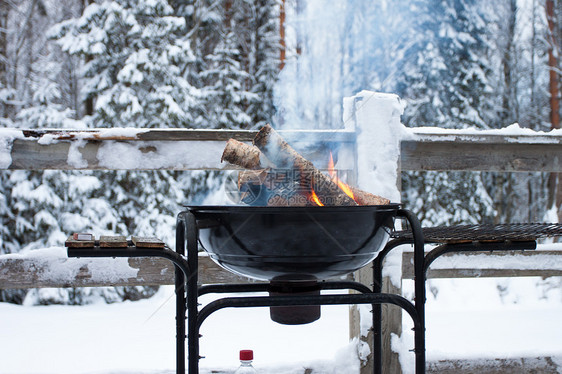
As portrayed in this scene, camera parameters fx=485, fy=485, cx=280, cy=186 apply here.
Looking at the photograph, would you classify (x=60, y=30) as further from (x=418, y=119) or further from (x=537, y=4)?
(x=537, y=4)

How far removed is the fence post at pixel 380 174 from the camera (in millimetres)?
2025

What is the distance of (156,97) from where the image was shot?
5891 mm

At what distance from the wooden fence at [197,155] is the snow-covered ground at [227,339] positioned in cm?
37

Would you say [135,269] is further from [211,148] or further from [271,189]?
[271,189]

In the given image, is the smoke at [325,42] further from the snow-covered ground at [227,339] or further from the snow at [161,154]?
the snow-covered ground at [227,339]

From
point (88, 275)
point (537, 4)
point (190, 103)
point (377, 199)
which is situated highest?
point (537, 4)

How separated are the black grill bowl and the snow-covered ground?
90cm

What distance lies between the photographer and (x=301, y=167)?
4.63ft

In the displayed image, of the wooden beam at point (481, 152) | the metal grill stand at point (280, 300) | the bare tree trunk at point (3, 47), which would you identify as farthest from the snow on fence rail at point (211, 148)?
the bare tree trunk at point (3, 47)

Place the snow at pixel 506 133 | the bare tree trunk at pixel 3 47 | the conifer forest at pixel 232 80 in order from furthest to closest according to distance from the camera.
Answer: the bare tree trunk at pixel 3 47 → the conifer forest at pixel 232 80 → the snow at pixel 506 133

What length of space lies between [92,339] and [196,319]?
2444 millimetres

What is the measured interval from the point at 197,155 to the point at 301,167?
0.74 metres

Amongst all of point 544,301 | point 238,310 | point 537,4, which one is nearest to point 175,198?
point 238,310

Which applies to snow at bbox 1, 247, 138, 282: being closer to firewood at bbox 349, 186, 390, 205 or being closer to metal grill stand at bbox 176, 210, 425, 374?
metal grill stand at bbox 176, 210, 425, 374
